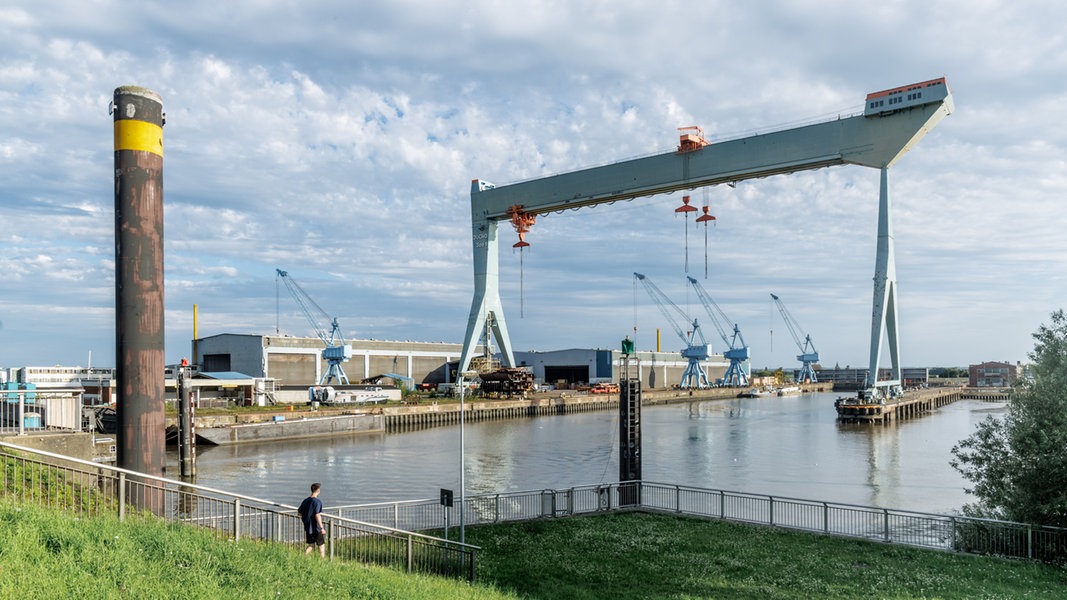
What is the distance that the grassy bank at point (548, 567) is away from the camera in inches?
255

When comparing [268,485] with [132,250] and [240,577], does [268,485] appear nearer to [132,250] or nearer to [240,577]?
[132,250]

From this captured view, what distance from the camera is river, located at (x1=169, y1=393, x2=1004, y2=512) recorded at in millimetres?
29469

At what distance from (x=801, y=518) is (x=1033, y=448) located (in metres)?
A: 5.11

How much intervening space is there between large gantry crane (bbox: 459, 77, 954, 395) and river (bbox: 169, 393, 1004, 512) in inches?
386

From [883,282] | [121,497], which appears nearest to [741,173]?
[883,282]

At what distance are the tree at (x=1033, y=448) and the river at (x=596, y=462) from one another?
10.8 m

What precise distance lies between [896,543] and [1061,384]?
4691 millimetres

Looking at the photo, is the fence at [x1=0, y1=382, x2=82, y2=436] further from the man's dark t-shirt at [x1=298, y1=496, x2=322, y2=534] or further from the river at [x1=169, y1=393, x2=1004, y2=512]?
the river at [x1=169, y1=393, x2=1004, y2=512]

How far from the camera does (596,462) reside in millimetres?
38750

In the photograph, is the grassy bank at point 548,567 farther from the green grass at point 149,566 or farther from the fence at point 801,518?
the fence at point 801,518

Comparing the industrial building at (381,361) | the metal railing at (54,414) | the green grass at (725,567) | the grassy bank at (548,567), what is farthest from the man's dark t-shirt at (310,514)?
the industrial building at (381,361)

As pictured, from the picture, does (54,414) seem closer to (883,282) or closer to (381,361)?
(883,282)

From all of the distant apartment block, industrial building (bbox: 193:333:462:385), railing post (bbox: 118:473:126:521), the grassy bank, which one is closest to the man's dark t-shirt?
the grassy bank

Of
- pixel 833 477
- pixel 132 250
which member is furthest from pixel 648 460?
pixel 132 250
